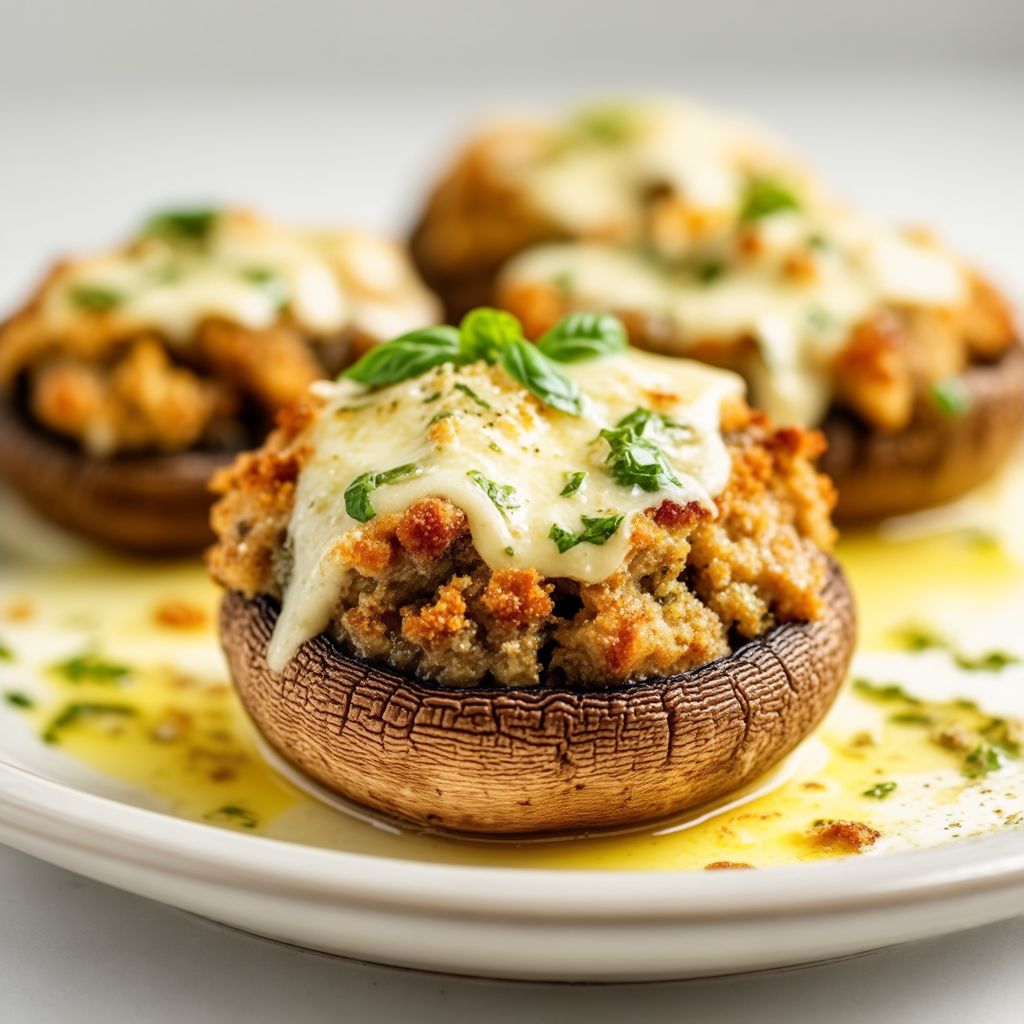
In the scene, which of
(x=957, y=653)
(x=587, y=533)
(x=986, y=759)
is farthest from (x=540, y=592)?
(x=957, y=653)

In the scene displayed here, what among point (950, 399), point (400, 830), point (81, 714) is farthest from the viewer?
point (950, 399)

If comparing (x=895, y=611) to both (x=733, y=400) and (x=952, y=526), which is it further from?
(x=733, y=400)

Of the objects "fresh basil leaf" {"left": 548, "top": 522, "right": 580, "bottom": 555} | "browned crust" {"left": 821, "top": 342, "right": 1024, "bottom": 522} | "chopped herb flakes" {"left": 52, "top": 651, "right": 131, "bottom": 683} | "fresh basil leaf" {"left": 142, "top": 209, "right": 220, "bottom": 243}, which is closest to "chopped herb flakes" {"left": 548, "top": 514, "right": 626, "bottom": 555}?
"fresh basil leaf" {"left": 548, "top": 522, "right": 580, "bottom": 555}

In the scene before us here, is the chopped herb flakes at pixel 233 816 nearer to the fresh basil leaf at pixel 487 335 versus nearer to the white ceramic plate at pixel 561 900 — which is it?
the white ceramic plate at pixel 561 900

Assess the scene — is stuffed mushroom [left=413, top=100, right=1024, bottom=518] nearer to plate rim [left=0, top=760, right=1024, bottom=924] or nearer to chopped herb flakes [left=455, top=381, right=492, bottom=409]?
chopped herb flakes [left=455, top=381, right=492, bottom=409]

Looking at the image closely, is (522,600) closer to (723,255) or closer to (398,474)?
(398,474)

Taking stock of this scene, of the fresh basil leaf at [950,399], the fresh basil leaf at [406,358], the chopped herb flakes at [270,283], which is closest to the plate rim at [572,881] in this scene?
the fresh basil leaf at [406,358]

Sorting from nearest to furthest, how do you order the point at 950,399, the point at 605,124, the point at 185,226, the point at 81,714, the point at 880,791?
the point at 880,791 → the point at 81,714 → the point at 950,399 → the point at 185,226 → the point at 605,124
